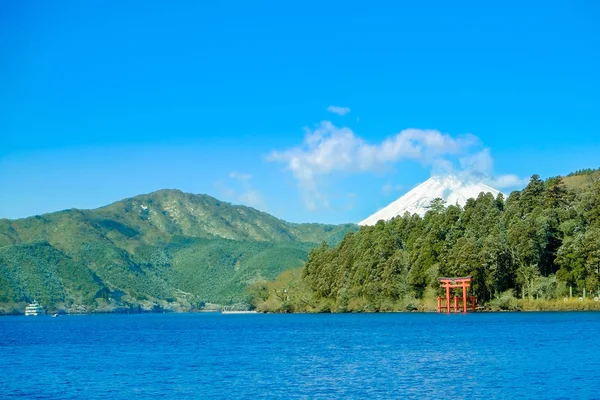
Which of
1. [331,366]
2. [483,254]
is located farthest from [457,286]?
[331,366]

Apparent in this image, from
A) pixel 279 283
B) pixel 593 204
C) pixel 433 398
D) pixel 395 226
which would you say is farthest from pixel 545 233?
pixel 433 398

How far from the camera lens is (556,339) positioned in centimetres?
7312

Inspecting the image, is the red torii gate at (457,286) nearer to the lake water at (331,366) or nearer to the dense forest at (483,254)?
the dense forest at (483,254)

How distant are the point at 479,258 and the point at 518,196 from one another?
24.2 meters

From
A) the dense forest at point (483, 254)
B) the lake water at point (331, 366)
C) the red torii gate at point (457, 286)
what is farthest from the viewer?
the red torii gate at point (457, 286)

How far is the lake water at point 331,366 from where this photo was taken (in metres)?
45.2

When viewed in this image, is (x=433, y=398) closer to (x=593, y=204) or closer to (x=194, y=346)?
(x=194, y=346)

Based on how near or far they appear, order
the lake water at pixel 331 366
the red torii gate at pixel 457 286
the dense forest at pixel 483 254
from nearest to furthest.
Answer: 1. the lake water at pixel 331 366
2. the dense forest at pixel 483 254
3. the red torii gate at pixel 457 286

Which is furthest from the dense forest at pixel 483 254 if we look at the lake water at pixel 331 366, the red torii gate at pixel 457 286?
the lake water at pixel 331 366

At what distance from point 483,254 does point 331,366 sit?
7723 centimetres

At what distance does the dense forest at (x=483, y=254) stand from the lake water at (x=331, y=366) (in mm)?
36448

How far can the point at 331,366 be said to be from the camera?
57.1 m

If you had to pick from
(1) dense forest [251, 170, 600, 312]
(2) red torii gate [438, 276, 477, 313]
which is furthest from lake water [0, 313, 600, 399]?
(2) red torii gate [438, 276, 477, 313]

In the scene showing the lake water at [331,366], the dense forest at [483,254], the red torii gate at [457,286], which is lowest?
the lake water at [331,366]
